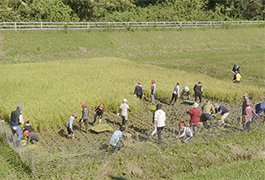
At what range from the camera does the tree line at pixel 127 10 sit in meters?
44.5

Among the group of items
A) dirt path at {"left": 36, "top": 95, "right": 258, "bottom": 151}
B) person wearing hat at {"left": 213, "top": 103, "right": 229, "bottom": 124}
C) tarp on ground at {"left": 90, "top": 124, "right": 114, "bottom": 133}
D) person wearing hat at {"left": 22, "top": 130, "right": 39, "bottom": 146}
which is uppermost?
person wearing hat at {"left": 213, "top": 103, "right": 229, "bottom": 124}

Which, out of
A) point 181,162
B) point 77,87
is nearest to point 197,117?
point 181,162

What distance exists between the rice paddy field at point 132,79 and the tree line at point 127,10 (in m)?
5.17

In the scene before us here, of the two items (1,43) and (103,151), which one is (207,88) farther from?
(1,43)

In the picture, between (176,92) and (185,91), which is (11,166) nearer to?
(176,92)

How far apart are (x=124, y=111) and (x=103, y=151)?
13.4 ft

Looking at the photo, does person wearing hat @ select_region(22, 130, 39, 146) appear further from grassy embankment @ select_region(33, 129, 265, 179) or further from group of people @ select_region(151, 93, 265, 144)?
group of people @ select_region(151, 93, 265, 144)

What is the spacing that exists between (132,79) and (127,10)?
35142 mm

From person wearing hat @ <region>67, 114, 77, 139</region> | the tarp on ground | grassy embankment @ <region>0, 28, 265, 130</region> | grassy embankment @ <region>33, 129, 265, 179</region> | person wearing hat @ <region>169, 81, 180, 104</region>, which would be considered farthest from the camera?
Answer: person wearing hat @ <region>169, 81, 180, 104</region>

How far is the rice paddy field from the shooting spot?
477 inches

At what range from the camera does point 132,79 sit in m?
25.4

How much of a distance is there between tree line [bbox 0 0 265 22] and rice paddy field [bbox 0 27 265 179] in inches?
204

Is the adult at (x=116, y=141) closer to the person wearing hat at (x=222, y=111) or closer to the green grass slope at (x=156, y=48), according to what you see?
the person wearing hat at (x=222, y=111)

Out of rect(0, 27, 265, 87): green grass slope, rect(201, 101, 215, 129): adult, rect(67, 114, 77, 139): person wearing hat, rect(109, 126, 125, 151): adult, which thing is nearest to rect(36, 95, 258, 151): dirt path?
rect(67, 114, 77, 139): person wearing hat
